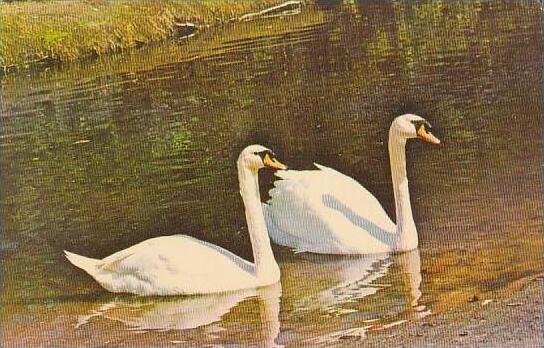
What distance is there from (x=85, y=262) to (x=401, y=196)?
3.26ft

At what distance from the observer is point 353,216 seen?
2902mm

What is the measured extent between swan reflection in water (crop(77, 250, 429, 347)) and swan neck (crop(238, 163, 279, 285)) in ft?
0.26

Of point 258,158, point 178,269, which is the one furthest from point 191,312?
point 258,158

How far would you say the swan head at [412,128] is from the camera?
2918 mm

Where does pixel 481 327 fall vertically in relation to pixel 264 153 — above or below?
below

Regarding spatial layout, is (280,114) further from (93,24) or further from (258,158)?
(93,24)

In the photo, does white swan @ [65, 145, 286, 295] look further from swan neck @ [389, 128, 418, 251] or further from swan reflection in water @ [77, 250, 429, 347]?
swan neck @ [389, 128, 418, 251]

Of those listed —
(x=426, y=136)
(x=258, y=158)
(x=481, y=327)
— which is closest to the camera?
(x=481, y=327)

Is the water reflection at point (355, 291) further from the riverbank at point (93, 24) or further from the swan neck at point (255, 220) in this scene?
the riverbank at point (93, 24)

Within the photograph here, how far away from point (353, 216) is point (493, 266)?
450mm

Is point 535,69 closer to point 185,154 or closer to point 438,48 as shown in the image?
point 438,48

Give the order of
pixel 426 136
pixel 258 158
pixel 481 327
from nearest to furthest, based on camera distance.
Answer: pixel 481 327, pixel 258 158, pixel 426 136

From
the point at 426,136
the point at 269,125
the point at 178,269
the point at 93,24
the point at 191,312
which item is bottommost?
the point at 191,312

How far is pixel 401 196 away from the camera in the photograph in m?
2.92
